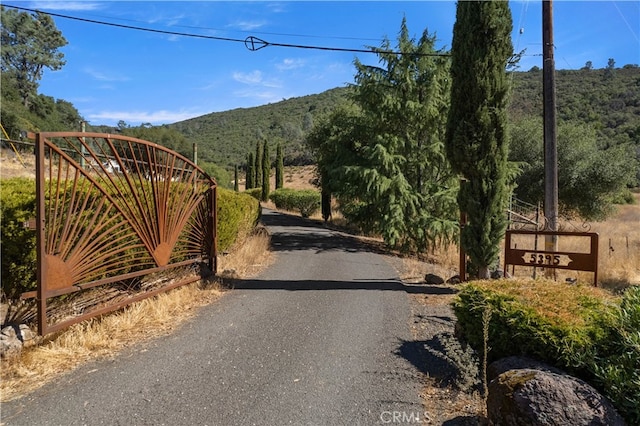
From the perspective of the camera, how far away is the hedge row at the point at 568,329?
261 centimetres

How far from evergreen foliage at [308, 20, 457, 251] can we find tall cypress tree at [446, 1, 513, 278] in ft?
14.7

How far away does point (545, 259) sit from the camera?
6641 mm

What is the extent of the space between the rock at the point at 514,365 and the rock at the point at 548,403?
1.22ft

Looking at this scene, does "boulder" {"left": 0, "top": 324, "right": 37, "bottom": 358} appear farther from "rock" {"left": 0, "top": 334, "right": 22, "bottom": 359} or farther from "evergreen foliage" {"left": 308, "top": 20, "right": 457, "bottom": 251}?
"evergreen foliage" {"left": 308, "top": 20, "right": 457, "bottom": 251}

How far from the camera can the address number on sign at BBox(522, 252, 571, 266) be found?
6.49 m

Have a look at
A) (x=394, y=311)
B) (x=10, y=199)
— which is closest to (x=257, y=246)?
(x=394, y=311)

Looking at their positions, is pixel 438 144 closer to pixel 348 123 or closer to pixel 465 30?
pixel 348 123

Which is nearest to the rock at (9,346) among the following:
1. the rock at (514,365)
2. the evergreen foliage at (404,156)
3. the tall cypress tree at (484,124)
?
the rock at (514,365)

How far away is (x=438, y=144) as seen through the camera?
12.5 meters

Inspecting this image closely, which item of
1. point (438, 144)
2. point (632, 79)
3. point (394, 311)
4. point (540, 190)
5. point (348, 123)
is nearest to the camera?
point (394, 311)

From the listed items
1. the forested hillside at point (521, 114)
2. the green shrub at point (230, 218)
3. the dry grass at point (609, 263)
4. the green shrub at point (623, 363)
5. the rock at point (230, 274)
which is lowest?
the dry grass at point (609, 263)

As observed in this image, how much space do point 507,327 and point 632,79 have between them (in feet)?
195

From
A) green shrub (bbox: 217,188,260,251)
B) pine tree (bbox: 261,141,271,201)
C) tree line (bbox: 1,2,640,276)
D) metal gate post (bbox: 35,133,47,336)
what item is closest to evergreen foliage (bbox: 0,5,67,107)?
tree line (bbox: 1,2,640,276)

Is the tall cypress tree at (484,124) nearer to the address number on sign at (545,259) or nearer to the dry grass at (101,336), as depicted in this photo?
the address number on sign at (545,259)
